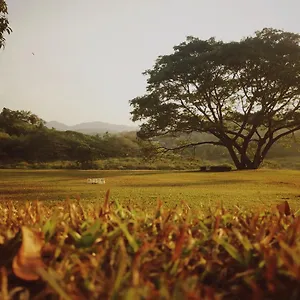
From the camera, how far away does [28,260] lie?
87 cm

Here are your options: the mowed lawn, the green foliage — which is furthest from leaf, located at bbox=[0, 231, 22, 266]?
the mowed lawn

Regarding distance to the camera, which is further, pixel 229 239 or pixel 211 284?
pixel 229 239

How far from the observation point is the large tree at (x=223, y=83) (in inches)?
947

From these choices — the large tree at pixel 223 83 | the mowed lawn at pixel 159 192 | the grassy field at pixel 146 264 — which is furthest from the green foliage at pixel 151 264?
the large tree at pixel 223 83

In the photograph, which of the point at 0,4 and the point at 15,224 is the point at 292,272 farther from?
the point at 0,4

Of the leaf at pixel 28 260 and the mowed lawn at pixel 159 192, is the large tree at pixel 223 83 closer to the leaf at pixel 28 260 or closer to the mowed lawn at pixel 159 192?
the mowed lawn at pixel 159 192

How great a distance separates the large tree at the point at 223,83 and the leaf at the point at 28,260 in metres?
23.4

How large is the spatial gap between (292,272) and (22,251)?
590mm

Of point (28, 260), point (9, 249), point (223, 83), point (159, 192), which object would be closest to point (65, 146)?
point (223, 83)

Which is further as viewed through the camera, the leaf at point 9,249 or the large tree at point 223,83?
the large tree at point 223,83

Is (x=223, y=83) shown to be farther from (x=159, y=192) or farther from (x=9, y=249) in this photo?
(x=9, y=249)

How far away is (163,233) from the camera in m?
1.11

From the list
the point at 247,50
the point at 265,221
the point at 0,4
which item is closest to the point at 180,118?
the point at 247,50

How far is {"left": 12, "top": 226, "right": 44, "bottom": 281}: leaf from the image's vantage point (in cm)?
84
